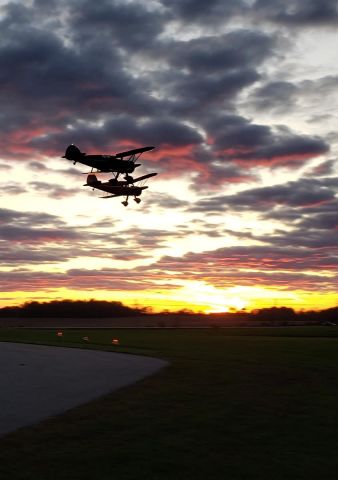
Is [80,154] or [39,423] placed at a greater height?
[80,154]

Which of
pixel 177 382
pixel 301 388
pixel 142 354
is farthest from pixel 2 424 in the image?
pixel 142 354

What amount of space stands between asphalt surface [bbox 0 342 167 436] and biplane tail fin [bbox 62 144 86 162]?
13125 millimetres

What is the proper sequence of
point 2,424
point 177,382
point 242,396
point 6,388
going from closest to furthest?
point 2,424 → point 242,396 → point 6,388 → point 177,382

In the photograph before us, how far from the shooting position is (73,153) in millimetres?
37469

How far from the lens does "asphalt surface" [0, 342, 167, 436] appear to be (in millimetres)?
12797

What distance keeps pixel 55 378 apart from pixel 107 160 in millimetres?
21565

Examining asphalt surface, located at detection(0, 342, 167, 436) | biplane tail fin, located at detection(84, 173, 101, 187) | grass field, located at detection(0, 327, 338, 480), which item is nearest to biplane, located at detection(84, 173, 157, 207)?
biplane tail fin, located at detection(84, 173, 101, 187)

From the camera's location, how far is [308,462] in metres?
8.67

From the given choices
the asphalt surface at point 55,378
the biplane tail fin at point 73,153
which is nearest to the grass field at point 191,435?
the asphalt surface at point 55,378

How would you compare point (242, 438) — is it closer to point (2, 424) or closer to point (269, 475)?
point (269, 475)

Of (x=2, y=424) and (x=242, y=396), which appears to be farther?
(x=242, y=396)

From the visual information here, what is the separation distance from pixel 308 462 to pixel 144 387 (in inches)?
324

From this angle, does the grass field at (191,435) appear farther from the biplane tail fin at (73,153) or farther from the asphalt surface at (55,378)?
the biplane tail fin at (73,153)

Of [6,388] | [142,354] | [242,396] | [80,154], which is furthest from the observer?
[80,154]
